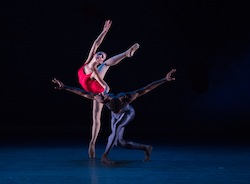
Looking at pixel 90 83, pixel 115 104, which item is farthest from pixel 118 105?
pixel 90 83

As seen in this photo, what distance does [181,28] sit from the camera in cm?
1075

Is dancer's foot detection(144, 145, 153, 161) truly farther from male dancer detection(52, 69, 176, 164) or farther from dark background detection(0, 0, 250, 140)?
dark background detection(0, 0, 250, 140)

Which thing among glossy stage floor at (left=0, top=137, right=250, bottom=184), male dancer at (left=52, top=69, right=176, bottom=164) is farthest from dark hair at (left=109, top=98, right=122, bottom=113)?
glossy stage floor at (left=0, top=137, right=250, bottom=184)

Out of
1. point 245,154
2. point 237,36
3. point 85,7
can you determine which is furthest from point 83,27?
point 245,154

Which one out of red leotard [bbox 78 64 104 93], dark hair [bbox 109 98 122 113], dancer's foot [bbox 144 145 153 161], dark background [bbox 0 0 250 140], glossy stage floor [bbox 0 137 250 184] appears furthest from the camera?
dark background [bbox 0 0 250 140]

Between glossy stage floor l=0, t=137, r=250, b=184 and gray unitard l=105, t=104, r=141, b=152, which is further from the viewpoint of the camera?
gray unitard l=105, t=104, r=141, b=152

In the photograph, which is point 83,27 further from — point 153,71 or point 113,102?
point 113,102

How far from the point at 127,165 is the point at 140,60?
5.05 meters

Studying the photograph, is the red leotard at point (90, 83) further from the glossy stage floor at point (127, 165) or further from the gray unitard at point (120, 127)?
the glossy stage floor at point (127, 165)

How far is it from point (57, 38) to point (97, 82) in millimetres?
4063

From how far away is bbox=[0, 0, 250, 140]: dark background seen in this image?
10.7m

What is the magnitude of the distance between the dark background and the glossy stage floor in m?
2.42

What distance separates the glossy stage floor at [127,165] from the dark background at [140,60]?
7.93 feet

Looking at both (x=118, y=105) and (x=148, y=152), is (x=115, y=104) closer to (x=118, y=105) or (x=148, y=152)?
(x=118, y=105)
